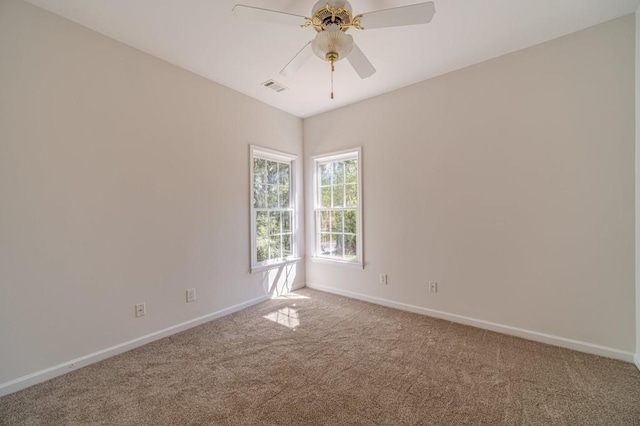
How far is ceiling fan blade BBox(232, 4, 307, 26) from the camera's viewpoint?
1.58 m

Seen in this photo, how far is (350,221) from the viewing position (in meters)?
3.88

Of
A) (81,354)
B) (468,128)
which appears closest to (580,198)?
(468,128)

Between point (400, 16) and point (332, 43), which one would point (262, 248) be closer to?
point (332, 43)

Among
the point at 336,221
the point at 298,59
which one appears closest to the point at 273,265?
the point at 336,221

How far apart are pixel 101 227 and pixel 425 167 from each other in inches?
130

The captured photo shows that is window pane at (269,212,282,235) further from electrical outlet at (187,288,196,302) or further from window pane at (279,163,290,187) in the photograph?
electrical outlet at (187,288,196,302)

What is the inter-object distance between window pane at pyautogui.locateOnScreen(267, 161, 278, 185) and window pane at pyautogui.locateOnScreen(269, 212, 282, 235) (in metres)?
0.48

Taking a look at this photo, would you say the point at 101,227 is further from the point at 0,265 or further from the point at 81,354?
the point at 81,354

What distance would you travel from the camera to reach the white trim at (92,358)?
1.88 meters

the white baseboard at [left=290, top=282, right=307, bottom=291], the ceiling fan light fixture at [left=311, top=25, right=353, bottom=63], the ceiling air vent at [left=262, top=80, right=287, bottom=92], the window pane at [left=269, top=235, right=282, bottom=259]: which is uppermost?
the ceiling air vent at [left=262, top=80, right=287, bottom=92]

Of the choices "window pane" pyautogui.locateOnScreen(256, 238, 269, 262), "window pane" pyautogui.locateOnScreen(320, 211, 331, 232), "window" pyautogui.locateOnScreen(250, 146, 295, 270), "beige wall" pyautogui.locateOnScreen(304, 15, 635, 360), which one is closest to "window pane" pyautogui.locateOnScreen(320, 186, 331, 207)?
"window pane" pyautogui.locateOnScreen(320, 211, 331, 232)

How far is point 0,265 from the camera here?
1828 mm

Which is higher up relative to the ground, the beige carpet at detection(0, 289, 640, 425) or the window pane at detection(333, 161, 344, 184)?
the window pane at detection(333, 161, 344, 184)

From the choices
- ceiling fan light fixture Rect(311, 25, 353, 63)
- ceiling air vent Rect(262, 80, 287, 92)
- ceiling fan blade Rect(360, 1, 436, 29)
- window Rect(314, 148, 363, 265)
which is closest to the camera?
ceiling fan blade Rect(360, 1, 436, 29)
